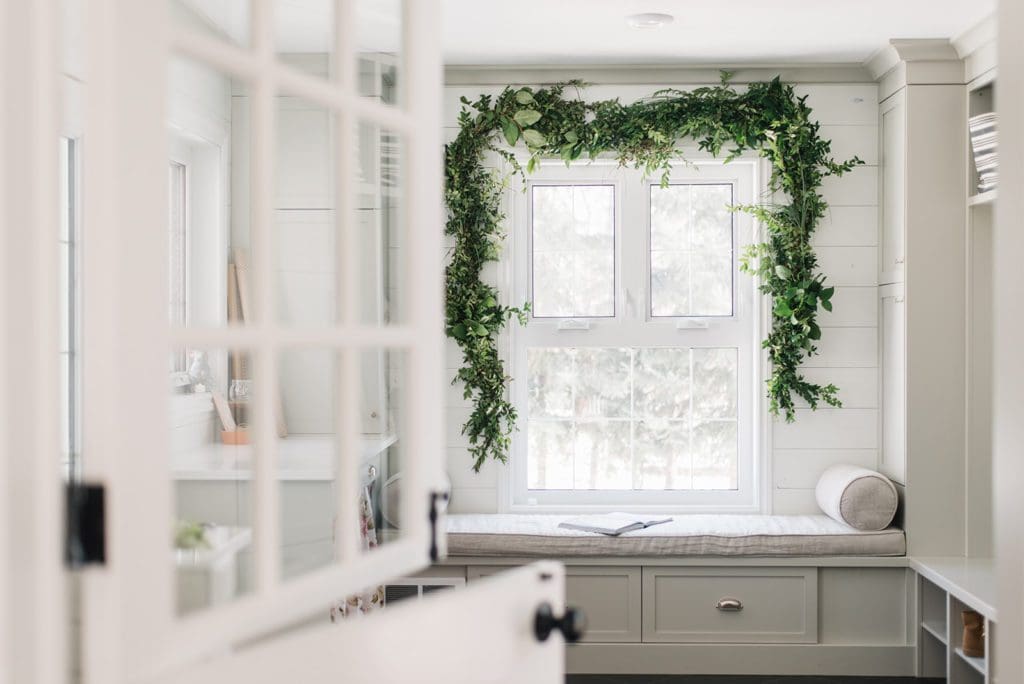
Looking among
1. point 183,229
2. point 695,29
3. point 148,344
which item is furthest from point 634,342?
point 148,344

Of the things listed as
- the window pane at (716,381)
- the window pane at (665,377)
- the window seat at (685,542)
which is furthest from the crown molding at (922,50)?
the window seat at (685,542)

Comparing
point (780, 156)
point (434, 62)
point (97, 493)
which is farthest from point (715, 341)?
point (97, 493)

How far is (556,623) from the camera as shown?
4.94ft

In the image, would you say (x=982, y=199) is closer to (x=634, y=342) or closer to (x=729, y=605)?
(x=634, y=342)

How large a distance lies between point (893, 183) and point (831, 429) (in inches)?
42.6

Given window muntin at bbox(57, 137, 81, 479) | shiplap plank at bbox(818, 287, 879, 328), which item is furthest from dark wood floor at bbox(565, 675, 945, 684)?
window muntin at bbox(57, 137, 81, 479)

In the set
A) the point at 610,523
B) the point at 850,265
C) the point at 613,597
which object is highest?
the point at 850,265

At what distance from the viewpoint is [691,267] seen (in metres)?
4.38

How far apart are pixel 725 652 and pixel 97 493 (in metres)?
→ 3.34

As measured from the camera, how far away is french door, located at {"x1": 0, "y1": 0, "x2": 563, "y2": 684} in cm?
97

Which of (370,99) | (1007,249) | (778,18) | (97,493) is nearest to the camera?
(97,493)

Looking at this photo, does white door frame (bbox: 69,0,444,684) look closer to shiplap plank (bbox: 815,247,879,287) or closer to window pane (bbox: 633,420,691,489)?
window pane (bbox: 633,420,691,489)

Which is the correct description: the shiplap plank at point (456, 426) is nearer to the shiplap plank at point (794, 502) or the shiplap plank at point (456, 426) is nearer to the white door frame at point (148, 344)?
the shiplap plank at point (794, 502)

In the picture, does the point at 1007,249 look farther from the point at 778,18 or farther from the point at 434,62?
the point at 778,18
